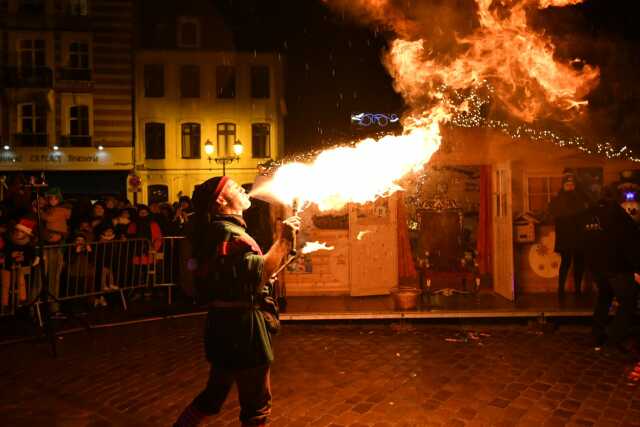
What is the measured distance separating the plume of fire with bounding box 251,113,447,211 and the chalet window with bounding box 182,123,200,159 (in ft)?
81.2

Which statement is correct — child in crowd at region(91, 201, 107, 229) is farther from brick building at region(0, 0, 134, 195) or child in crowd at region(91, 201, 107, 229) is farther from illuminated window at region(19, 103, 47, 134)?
illuminated window at region(19, 103, 47, 134)

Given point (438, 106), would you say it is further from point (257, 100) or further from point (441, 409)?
point (257, 100)

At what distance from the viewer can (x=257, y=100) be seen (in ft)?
104

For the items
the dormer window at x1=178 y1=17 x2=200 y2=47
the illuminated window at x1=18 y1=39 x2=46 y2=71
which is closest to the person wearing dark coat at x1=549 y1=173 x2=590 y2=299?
the dormer window at x1=178 y1=17 x2=200 y2=47

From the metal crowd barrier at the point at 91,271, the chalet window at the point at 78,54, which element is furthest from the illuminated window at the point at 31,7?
the metal crowd barrier at the point at 91,271

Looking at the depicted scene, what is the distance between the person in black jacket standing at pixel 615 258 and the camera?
6641 millimetres

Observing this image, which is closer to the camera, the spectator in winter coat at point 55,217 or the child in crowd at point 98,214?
the spectator in winter coat at point 55,217

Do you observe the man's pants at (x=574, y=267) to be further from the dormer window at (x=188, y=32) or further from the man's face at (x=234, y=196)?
the dormer window at (x=188, y=32)

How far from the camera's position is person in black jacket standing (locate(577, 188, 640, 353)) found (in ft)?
21.8

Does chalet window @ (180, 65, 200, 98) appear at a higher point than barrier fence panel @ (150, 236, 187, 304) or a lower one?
higher

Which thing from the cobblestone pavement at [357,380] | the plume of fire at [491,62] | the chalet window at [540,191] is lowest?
the cobblestone pavement at [357,380]

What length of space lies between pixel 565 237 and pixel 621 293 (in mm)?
3002

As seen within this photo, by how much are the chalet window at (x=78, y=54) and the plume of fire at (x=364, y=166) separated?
26.7 m

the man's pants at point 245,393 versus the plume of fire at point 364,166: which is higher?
the plume of fire at point 364,166
